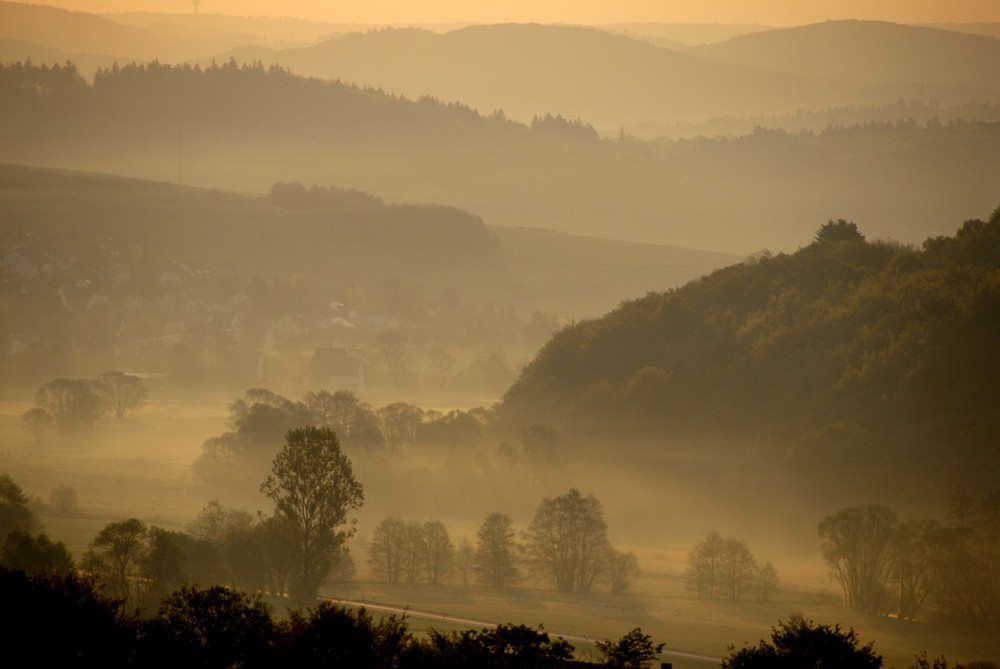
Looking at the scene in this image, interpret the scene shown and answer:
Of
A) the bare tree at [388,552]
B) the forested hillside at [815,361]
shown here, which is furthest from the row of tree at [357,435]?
the bare tree at [388,552]

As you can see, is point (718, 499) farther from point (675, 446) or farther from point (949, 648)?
point (949, 648)

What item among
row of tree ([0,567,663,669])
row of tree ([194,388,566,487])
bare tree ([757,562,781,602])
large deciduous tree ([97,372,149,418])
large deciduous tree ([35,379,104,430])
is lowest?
row of tree ([0,567,663,669])

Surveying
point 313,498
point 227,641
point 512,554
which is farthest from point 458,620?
point 227,641

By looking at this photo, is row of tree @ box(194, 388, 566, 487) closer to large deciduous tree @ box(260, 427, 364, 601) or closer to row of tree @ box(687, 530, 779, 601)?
row of tree @ box(687, 530, 779, 601)

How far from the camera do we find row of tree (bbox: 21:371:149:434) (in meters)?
87.1

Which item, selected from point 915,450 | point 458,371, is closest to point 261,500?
point 915,450

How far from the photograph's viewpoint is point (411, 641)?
3250 centimetres

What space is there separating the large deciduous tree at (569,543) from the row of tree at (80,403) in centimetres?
4228

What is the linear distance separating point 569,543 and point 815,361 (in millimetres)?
31077

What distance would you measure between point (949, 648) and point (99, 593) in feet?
82.3

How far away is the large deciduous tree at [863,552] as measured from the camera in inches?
1896

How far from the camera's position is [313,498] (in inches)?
1875

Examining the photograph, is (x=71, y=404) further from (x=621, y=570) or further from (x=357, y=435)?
(x=621, y=570)

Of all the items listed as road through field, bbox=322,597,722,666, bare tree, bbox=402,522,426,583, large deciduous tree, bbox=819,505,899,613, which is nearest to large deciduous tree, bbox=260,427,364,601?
road through field, bbox=322,597,722,666
